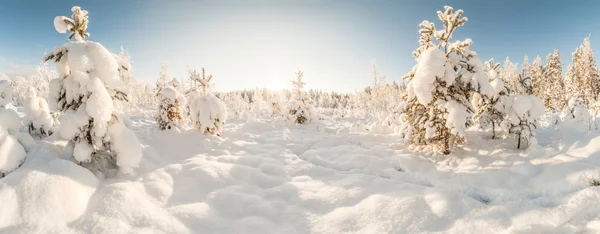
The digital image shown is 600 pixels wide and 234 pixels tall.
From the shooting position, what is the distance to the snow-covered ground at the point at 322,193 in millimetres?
3996

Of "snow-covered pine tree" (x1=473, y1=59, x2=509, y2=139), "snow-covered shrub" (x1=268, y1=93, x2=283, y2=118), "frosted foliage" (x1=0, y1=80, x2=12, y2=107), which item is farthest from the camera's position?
"snow-covered shrub" (x1=268, y1=93, x2=283, y2=118)

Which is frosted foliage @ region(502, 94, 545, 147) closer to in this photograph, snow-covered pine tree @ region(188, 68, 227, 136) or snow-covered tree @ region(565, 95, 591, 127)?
snow-covered tree @ region(565, 95, 591, 127)

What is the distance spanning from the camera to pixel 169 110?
10969 millimetres

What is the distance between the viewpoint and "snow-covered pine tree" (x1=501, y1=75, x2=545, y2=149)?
6.74 m

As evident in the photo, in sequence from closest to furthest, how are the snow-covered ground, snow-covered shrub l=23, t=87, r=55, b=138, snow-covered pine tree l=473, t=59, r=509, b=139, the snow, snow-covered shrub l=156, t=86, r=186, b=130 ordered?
the snow-covered ground, the snow, snow-covered shrub l=23, t=87, r=55, b=138, snow-covered pine tree l=473, t=59, r=509, b=139, snow-covered shrub l=156, t=86, r=186, b=130

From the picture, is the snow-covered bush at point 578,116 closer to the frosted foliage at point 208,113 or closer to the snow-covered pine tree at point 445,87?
the snow-covered pine tree at point 445,87

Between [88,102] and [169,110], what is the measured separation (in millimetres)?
6135

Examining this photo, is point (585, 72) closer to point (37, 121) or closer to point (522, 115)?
point (522, 115)

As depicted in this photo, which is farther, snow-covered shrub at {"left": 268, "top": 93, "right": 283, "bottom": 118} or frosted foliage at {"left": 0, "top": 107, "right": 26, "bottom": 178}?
snow-covered shrub at {"left": 268, "top": 93, "right": 283, "bottom": 118}

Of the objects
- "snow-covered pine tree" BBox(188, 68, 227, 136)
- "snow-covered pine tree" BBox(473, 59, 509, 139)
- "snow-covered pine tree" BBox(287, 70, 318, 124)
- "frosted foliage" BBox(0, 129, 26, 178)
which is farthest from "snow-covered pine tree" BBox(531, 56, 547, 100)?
"frosted foliage" BBox(0, 129, 26, 178)

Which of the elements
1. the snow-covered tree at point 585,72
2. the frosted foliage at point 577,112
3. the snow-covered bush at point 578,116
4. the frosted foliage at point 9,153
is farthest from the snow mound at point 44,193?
the snow-covered tree at point 585,72

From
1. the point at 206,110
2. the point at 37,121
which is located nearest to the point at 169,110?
the point at 206,110

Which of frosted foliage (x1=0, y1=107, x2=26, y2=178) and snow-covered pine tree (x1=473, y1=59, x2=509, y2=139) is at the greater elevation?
snow-covered pine tree (x1=473, y1=59, x2=509, y2=139)

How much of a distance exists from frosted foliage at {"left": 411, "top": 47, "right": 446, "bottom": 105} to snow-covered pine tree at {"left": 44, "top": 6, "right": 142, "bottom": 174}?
6491 millimetres
